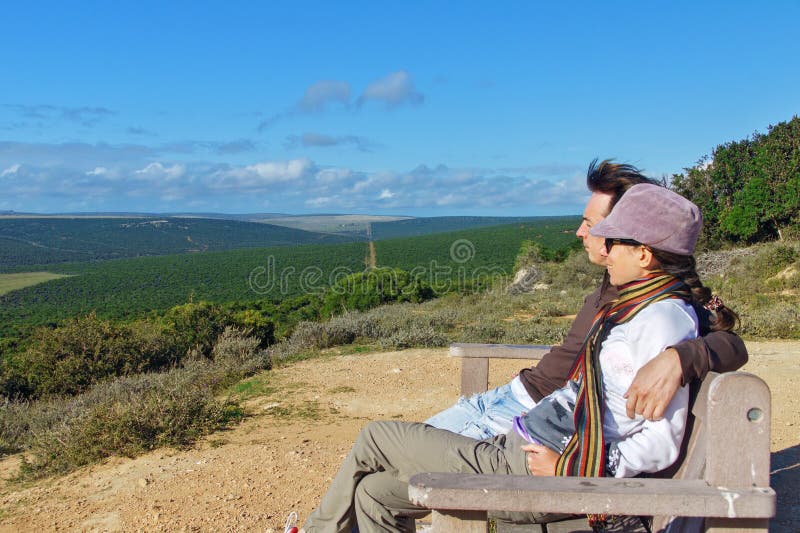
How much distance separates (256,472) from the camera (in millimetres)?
4043

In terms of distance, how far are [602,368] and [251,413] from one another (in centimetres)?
427

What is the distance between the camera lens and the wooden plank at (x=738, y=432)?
61.1 inches

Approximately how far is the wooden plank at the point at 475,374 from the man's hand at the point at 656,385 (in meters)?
1.40

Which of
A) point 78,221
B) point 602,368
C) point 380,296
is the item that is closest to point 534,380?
point 602,368

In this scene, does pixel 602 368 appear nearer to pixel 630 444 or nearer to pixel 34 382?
pixel 630 444

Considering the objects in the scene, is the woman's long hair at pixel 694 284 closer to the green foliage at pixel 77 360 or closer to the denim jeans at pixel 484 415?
the denim jeans at pixel 484 415

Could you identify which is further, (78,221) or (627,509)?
(78,221)

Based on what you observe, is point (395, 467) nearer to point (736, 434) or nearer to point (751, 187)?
point (736, 434)

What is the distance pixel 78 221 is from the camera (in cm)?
13538

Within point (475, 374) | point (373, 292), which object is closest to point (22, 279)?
point (373, 292)

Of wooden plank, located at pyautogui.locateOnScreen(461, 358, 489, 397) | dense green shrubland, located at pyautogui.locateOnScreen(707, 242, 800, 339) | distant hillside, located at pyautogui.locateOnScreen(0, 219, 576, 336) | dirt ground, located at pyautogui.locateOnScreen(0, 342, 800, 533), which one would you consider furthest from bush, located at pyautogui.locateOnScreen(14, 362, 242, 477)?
distant hillside, located at pyautogui.locateOnScreen(0, 219, 576, 336)

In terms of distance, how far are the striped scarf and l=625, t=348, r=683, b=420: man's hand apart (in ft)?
0.46

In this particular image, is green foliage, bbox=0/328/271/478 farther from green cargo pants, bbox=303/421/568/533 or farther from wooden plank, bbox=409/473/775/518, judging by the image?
wooden plank, bbox=409/473/775/518

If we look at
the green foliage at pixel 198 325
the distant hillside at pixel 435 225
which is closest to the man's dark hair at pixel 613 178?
the green foliage at pixel 198 325
